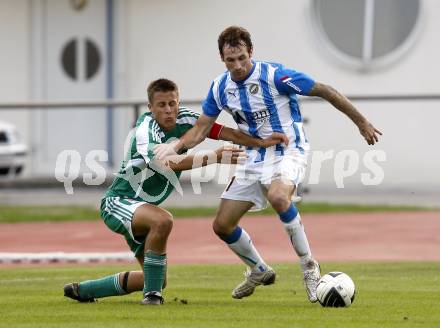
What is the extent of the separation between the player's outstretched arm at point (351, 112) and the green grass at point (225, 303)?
1.24m

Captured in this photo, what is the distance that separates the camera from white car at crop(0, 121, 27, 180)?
2128cm

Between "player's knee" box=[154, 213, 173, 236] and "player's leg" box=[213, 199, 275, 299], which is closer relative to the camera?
"player's knee" box=[154, 213, 173, 236]

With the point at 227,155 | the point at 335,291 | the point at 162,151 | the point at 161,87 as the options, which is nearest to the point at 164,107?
the point at 161,87

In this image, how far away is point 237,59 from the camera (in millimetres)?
10258

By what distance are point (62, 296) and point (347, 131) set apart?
34.5ft

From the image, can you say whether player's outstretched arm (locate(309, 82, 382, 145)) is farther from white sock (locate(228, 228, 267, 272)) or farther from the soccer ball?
white sock (locate(228, 228, 267, 272))

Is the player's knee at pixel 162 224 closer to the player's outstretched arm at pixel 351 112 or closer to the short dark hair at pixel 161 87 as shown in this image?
the short dark hair at pixel 161 87

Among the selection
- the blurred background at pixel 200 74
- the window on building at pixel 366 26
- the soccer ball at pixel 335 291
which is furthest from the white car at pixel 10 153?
the soccer ball at pixel 335 291

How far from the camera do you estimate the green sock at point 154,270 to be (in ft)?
32.2

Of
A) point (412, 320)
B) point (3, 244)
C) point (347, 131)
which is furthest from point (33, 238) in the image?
point (412, 320)

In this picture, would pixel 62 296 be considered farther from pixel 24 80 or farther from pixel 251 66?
pixel 24 80

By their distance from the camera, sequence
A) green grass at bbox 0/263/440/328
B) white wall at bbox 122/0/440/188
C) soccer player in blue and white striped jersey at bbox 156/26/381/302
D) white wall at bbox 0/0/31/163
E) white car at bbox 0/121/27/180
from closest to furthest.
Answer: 1. green grass at bbox 0/263/440/328
2. soccer player in blue and white striped jersey at bbox 156/26/381/302
3. white wall at bbox 122/0/440/188
4. white car at bbox 0/121/27/180
5. white wall at bbox 0/0/31/163

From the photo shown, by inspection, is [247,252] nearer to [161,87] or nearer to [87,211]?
[161,87]

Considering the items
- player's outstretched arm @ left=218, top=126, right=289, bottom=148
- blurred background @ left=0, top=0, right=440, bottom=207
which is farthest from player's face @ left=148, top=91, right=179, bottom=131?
blurred background @ left=0, top=0, right=440, bottom=207
